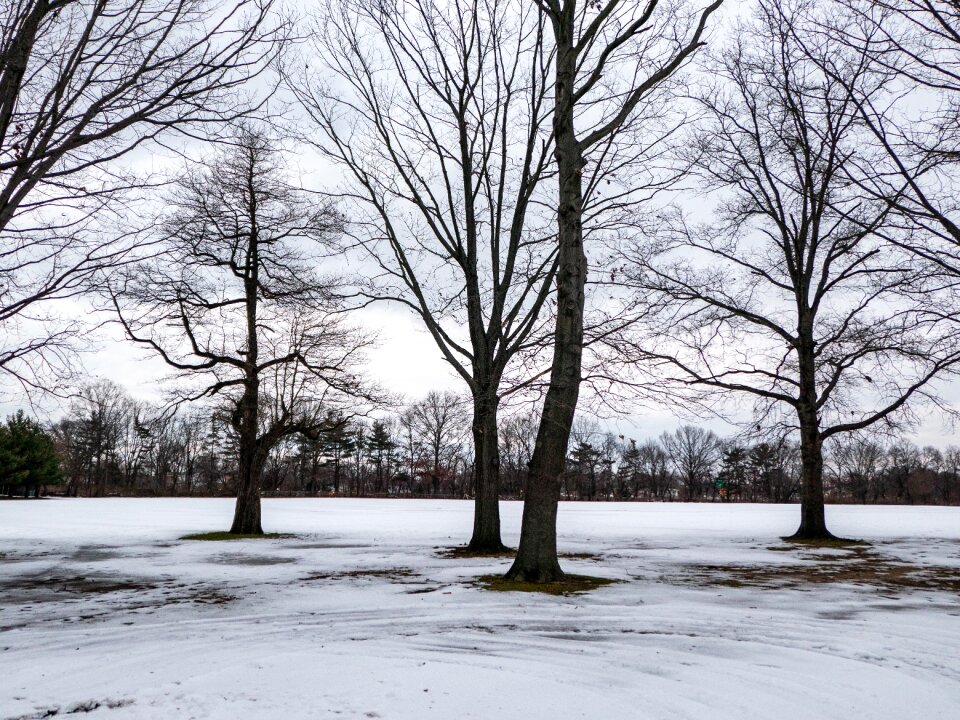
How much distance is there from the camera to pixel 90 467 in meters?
81.0

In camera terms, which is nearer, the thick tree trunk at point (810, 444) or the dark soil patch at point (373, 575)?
the dark soil patch at point (373, 575)

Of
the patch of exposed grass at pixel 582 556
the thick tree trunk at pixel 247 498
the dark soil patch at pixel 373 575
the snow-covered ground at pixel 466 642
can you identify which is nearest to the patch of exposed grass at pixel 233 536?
the thick tree trunk at pixel 247 498

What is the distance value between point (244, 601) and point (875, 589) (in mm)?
8370

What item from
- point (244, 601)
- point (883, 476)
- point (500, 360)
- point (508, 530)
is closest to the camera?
point (244, 601)

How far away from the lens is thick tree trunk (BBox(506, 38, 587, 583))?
29.6 feet

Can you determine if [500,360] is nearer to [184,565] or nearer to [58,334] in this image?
[184,565]

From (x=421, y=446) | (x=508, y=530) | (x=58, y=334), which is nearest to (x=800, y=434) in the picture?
(x=508, y=530)

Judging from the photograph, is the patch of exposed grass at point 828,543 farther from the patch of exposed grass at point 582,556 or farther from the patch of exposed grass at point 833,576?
the patch of exposed grass at point 582,556

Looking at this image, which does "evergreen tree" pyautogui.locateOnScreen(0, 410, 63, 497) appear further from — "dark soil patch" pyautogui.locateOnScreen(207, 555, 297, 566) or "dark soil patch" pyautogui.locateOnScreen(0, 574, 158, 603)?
"dark soil patch" pyautogui.locateOnScreen(0, 574, 158, 603)

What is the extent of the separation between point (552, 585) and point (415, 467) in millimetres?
77118

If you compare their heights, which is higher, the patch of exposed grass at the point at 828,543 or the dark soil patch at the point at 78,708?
the dark soil patch at the point at 78,708

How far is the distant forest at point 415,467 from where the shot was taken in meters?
75.9

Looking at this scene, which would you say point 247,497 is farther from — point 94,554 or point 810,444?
point 810,444

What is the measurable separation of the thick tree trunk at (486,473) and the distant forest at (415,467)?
176 ft
